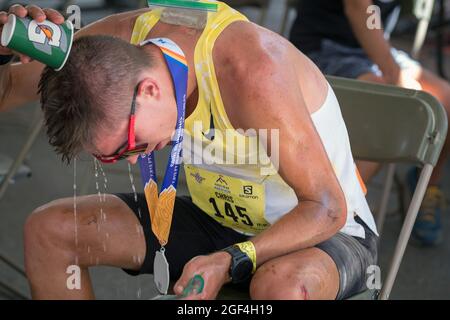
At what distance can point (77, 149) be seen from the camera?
1.73m

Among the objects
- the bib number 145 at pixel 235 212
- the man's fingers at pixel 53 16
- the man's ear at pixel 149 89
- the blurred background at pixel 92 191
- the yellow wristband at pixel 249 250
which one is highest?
the man's fingers at pixel 53 16

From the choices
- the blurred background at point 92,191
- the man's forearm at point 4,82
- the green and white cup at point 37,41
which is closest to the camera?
the green and white cup at point 37,41

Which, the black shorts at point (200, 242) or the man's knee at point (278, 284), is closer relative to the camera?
the man's knee at point (278, 284)

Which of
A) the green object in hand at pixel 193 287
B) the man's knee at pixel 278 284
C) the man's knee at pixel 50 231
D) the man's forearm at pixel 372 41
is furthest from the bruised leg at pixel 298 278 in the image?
the man's forearm at pixel 372 41

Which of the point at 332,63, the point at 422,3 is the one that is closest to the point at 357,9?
the point at 332,63

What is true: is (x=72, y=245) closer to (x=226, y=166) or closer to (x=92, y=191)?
(x=226, y=166)

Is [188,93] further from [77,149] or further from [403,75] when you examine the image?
[403,75]

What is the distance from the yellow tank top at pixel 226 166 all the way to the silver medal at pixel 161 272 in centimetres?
19

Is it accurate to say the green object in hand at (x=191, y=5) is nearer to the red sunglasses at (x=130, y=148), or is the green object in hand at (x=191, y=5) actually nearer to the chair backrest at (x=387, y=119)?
the red sunglasses at (x=130, y=148)

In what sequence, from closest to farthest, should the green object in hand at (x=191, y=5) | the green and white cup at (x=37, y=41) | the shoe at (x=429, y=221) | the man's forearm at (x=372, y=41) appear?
the green and white cup at (x=37, y=41)
the green object in hand at (x=191, y=5)
the man's forearm at (x=372, y=41)
the shoe at (x=429, y=221)

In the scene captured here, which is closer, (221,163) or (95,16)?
(221,163)

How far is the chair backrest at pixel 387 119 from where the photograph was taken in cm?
221

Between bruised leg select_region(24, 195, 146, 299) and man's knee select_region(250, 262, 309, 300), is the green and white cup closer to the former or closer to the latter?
bruised leg select_region(24, 195, 146, 299)
